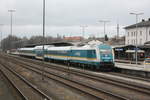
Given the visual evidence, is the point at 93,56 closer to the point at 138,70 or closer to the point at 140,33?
the point at 138,70

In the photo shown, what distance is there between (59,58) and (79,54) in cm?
1092

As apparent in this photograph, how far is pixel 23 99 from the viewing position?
1230 centimetres

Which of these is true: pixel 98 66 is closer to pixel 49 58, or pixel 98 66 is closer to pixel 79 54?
pixel 79 54

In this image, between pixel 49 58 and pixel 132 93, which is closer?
pixel 132 93

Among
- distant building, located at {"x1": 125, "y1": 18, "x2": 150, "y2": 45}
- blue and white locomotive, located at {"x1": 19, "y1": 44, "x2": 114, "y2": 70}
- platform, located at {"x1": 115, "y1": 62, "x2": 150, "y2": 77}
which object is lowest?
platform, located at {"x1": 115, "y1": 62, "x2": 150, "y2": 77}

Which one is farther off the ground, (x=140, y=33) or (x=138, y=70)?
(x=140, y=33)

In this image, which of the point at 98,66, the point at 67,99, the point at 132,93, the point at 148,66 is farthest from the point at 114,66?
the point at 67,99

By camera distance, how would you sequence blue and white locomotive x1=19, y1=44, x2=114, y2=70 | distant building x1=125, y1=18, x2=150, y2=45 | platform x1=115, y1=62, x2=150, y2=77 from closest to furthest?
platform x1=115, y1=62, x2=150, y2=77 < blue and white locomotive x1=19, y1=44, x2=114, y2=70 < distant building x1=125, y1=18, x2=150, y2=45

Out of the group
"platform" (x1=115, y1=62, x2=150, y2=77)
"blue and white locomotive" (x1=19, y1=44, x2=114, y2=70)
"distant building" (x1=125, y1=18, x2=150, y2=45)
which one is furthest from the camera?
"distant building" (x1=125, y1=18, x2=150, y2=45)

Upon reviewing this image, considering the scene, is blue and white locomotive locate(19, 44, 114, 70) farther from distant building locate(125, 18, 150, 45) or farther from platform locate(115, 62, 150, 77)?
distant building locate(125, 18, 150, 45)

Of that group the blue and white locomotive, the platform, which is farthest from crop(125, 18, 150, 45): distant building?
the platform

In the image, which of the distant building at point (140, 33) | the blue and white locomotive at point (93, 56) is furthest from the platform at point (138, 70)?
the distant building at point (140, 33)

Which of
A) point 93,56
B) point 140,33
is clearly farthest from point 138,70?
point 140,33

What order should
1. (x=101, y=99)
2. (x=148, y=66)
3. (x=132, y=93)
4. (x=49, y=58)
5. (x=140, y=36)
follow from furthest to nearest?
(x=140, y=36)
(x=49, y=58)
(x=148, y=66)
(x=132, y=93)
(x=101, y=99)
